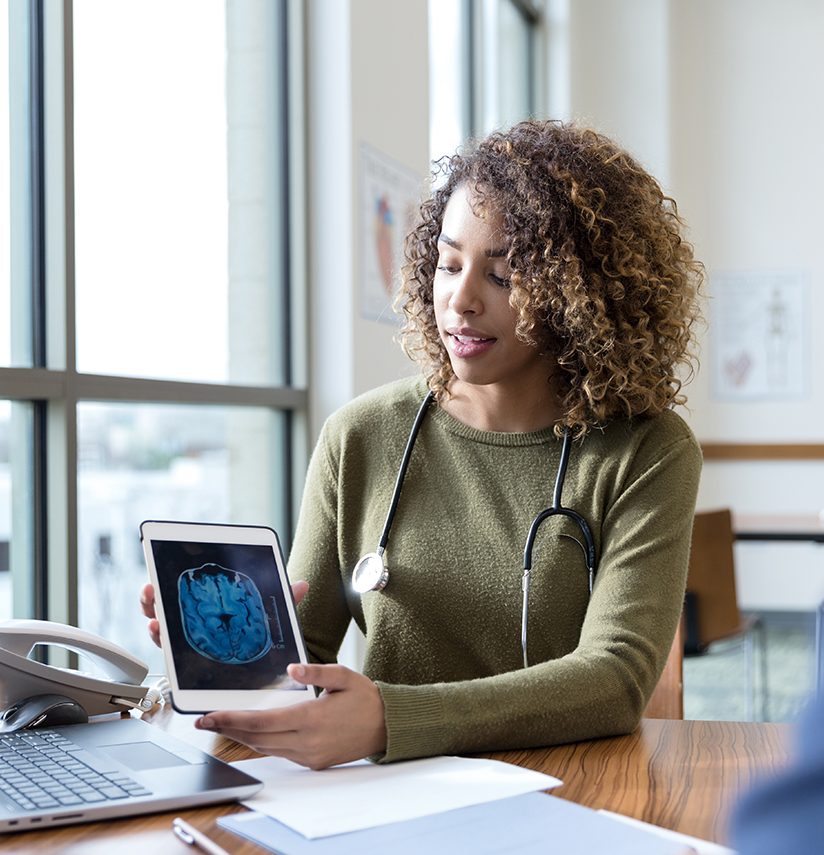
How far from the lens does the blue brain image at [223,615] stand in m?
0.98

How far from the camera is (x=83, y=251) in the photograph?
2064 millimetres

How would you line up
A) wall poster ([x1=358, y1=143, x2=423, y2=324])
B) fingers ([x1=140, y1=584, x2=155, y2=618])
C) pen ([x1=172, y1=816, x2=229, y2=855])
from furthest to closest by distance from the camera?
wall poster ([x1=358, y1=143, x2=423, y2=324])
fingers ([x1=140, y1=584, x2=155, y2=618])
pen ([x1=172, y1=816, x2=229, y2=855])

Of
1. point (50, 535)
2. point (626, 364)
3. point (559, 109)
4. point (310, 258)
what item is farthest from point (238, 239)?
point (559, 109)

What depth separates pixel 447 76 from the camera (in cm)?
423

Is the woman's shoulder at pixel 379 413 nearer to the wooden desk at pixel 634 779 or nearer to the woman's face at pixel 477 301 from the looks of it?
the woman's face at pixel 477 301

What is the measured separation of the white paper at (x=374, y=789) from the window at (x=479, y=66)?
2.61 meters

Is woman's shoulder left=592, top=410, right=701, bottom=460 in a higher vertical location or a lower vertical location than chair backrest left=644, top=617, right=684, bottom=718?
higher

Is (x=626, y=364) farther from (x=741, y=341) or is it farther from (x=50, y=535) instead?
(x=741, y=341)

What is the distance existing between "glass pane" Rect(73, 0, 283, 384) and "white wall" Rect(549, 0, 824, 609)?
344 cm

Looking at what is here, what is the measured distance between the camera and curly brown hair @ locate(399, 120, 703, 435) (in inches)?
54.1

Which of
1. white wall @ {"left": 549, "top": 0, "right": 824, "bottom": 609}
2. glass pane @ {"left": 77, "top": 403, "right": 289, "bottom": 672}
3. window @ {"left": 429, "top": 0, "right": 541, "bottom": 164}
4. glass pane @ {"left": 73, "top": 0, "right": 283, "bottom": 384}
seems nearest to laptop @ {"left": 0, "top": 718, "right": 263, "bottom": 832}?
glass pane @ {"left": 77, "top": 403, "right": 289, "bottom": 672}

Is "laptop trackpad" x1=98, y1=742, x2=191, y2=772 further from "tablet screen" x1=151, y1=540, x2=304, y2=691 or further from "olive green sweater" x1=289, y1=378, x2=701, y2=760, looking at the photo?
"olive green sweater" x1=289, y1=378, x2=701, y2=760

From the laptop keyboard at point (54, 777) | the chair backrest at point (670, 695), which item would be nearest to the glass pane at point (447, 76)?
the chair backrest at point (670, 695)

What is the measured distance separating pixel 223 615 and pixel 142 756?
0.44ft
